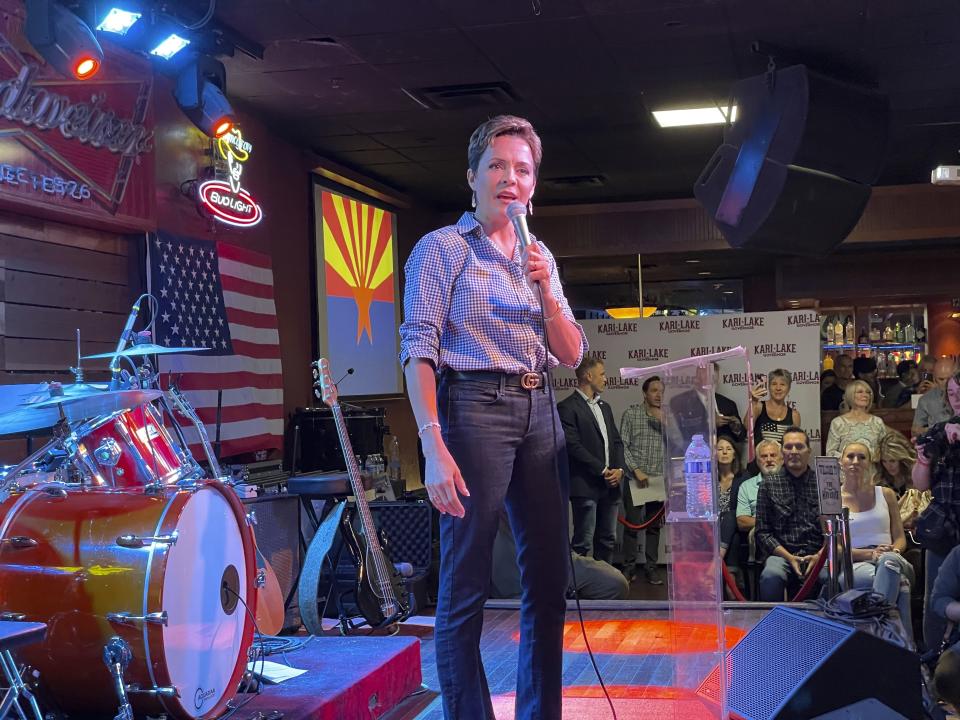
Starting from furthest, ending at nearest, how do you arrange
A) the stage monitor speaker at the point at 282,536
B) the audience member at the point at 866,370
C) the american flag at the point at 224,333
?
1. the audience member at the point at 866,370
2. the american flag at the point at 224,333
3. the stage monitor speaker at the point at 282,536

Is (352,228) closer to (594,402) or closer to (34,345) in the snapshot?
(594,402)

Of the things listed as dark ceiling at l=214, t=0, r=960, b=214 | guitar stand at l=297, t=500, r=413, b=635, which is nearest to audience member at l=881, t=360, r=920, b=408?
dark ceiling at l=214, t=0, r=960, b=214

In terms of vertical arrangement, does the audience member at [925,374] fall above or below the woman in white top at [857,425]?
above

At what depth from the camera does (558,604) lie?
87.0 inches

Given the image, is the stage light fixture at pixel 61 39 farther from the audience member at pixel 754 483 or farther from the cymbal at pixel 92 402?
the audience member at pixel 754 483

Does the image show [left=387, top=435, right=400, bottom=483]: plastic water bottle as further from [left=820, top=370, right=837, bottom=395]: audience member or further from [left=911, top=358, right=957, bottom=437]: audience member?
[left=820, top=370, right=837, bottom=395]: audience member

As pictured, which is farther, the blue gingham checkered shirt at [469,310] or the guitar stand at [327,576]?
the guitar stand at [327,576]

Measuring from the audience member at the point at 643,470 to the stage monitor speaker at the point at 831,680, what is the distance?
4594 mm

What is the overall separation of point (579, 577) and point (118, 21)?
11.8 feet

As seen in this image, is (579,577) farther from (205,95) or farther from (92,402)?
(92,402)

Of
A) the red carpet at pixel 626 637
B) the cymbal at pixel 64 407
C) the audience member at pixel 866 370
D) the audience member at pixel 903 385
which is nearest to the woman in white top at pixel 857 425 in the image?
the red carpet at pixel 626 637

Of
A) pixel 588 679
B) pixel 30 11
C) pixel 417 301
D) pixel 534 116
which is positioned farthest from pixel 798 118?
pixel 417 301

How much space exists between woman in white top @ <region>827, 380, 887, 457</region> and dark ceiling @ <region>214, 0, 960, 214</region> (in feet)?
6.10

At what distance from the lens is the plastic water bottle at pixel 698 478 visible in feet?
9.45
